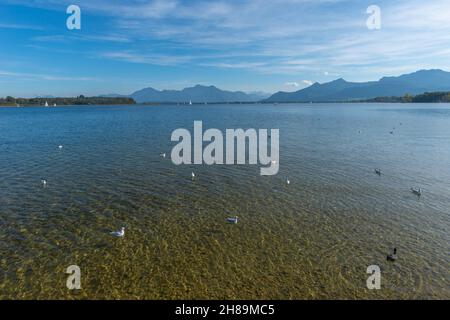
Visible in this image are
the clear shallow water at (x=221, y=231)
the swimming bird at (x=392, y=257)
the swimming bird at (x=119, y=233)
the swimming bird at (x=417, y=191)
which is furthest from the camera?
the swimming bird at (x=417, y=191)

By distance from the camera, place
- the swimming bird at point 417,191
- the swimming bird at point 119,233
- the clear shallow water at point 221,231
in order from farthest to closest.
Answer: the swimming bird at point 417,191 → the swimming bird at point 119,233 → the clear shallow water at point 221,231

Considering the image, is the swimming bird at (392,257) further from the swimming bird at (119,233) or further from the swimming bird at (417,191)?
the swimming bird at (119,233)

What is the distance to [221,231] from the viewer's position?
1933cm

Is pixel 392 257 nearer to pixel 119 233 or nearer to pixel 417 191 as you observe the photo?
pixel 417 191

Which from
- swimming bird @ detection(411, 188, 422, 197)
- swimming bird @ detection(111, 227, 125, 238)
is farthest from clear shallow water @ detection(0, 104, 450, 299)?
swimming bird @ detection(411, 188, 422, 197)

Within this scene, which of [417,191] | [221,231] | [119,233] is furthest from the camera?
[417,191]

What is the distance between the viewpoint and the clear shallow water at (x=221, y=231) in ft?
45.7

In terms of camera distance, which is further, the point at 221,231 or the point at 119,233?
the point at 221,231

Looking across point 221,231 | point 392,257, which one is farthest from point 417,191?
point 221,231

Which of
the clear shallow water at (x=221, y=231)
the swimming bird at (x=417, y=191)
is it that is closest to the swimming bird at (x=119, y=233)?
the clear shallow water at (x=221, y=231)
